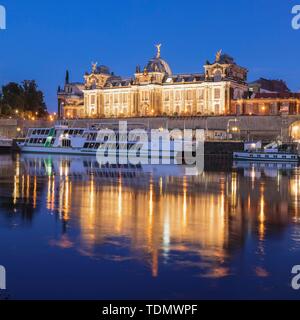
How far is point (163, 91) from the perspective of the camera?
110875 millimetres

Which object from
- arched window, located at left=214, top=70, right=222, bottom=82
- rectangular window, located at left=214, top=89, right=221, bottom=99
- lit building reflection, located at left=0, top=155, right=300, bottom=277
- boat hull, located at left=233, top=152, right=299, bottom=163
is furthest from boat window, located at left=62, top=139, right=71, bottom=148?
lit building reflection, located at left=0, top=155, right=300, bottom=277

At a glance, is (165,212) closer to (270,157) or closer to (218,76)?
(270,157)

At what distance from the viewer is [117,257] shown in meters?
15.5

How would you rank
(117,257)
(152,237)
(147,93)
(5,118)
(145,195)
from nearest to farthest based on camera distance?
(117,257), (152,237), (145,195), (147,93), (5,118)

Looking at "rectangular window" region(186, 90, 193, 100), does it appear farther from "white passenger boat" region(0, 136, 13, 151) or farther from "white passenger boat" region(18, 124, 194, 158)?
"white passenger boat" region(0, 136, 13, 151)

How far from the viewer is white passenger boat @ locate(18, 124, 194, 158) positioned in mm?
74062

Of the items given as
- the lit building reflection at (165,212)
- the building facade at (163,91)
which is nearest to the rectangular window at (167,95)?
the building facade at (163,91)

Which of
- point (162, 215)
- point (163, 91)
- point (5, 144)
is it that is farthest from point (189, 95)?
point (162, 215)

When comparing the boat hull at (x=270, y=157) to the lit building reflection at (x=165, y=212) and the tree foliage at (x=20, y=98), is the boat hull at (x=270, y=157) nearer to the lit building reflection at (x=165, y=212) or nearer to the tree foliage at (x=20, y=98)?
the lit building reflection at (x=165, y=212)

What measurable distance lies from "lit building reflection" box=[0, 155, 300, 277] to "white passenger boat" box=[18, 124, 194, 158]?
33739 mm
